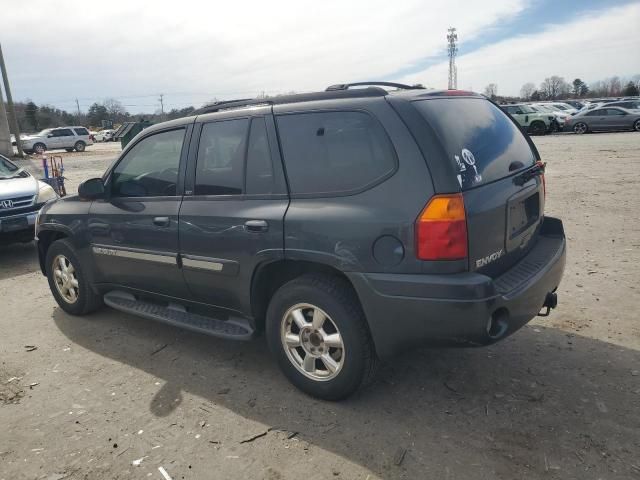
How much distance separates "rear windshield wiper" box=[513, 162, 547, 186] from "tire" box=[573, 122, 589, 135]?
25066mm

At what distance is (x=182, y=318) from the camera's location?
12.7 feet

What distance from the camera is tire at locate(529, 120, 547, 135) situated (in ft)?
89.1

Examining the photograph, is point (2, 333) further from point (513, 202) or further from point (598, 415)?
point (598, 415)

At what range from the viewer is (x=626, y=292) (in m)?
4.67

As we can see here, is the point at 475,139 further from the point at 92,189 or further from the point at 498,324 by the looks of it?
the point at 92,189

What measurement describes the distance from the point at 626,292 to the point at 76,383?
185 inches

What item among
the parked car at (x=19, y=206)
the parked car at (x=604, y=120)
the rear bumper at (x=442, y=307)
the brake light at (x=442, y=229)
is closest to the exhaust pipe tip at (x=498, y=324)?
the rear bumper at (x=442, y=307)

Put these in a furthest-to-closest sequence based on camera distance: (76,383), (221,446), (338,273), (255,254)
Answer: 1. (76,383)
2. (255,254)
3. (338,273)
4. (221,446)

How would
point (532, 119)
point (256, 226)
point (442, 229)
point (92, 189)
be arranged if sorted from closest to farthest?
point (442, 229) → point (256, 226) → point (92, 189) → point (532, 119)

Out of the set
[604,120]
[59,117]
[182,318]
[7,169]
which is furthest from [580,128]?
[59,117]

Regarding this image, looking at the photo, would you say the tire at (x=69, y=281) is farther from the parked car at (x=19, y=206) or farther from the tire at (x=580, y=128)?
the tire at (x=580, y=128)

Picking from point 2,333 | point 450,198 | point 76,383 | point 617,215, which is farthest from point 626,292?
point 2,333

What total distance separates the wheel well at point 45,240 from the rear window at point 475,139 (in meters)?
3.78

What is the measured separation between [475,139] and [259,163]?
138 cm
